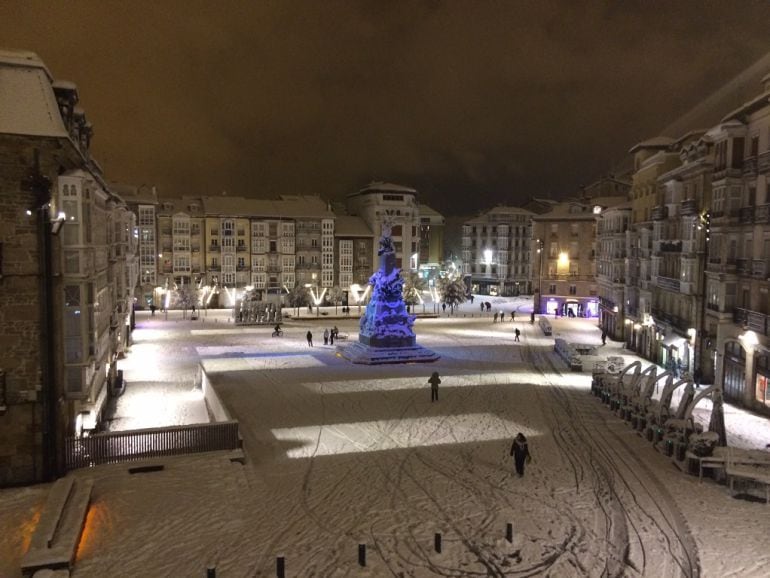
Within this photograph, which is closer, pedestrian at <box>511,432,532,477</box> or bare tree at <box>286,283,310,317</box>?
pedestrian at <box>511,432,532,477</box>

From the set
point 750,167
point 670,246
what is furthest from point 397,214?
point 750,167

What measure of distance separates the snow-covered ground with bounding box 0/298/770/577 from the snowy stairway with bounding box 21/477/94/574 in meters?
0.41

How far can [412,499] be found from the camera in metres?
18.0

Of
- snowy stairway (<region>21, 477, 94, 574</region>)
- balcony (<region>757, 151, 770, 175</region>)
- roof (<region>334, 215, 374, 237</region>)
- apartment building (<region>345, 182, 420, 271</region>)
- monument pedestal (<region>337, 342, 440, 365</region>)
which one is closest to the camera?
snowy stairway (<region>21, 477, 94, 574</region>)

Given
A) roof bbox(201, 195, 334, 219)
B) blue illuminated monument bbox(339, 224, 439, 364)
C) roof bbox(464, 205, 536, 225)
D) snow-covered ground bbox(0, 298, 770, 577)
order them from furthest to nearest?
roof bbox(464, 205, 536, 225) < roof bbox(201, 195, 334, 219) < blue illuminated monument bbox(339, 224, 439, 364) < snow-covered ground bbox(0, 298, 770, 577)

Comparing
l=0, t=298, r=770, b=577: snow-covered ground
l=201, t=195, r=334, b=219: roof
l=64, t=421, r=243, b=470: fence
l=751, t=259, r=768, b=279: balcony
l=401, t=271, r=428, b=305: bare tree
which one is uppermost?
l=201, t=195, r=334, b=219: roof

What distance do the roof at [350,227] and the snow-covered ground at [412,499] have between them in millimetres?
62036

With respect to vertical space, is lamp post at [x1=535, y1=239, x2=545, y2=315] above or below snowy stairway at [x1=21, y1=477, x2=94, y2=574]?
above

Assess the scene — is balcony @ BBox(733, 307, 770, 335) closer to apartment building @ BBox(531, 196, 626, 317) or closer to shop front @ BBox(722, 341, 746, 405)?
shop front @ BBox(722, 341, 746, 405)

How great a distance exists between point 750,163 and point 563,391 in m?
14.8

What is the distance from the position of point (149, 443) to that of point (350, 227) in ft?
251

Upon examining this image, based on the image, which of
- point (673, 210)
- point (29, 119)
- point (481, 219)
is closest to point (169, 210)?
point (481, 219)

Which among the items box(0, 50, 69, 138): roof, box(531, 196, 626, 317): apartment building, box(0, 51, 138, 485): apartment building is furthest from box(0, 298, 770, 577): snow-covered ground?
box(531, 196, 626, 317): apartment building

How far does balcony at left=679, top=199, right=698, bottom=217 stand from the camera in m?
38.6
